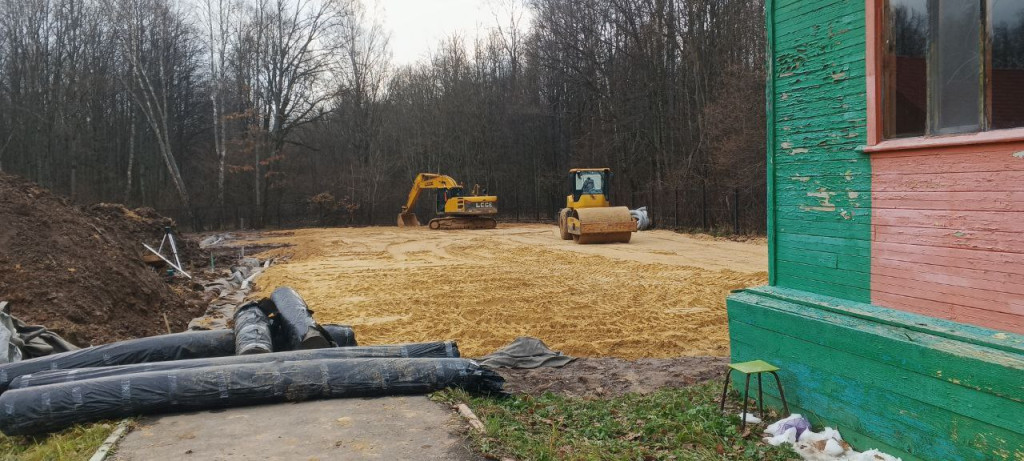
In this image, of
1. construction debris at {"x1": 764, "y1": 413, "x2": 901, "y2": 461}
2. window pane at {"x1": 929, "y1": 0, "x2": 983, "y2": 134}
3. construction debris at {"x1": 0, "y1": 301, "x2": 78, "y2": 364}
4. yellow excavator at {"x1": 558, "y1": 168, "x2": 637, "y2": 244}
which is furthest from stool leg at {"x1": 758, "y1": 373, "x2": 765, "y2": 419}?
yellow excavator at {"x1": 558, "y1": 168, "x2": 637, "y2": 244}

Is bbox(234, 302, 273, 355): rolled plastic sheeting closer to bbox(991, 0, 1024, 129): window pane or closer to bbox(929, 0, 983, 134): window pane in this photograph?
bbox(929, 0, 983, 134): window pane

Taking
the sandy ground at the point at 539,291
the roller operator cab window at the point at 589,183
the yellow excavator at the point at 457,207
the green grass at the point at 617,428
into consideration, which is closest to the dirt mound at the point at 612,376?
the green grass at the point at 617,428

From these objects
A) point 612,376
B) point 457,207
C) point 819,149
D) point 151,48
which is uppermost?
point 151,48

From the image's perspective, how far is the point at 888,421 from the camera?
13.0 feet

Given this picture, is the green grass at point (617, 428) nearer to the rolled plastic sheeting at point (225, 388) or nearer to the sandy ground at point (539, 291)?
the rolled plastic sheeting at point (225, 388)

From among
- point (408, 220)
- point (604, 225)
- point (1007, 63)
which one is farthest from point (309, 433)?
point (408, 220)

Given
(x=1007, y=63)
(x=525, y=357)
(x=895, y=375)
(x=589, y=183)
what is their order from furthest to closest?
(x=589, y=183), (x=525, y=357), (x=895, y=375), (x=1007, y=63)

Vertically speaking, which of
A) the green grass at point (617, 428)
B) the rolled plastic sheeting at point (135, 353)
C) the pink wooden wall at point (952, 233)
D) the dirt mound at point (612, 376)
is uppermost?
the pink wooden wall at point (952, 233)

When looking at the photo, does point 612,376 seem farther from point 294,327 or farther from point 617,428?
point 294,327

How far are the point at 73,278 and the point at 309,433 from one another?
21.8 ft

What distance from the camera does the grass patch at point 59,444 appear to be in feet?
14.1

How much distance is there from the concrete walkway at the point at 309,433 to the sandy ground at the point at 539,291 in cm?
349

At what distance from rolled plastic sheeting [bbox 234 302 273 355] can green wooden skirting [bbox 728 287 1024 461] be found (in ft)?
13.8

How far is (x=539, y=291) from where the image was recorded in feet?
41.5
